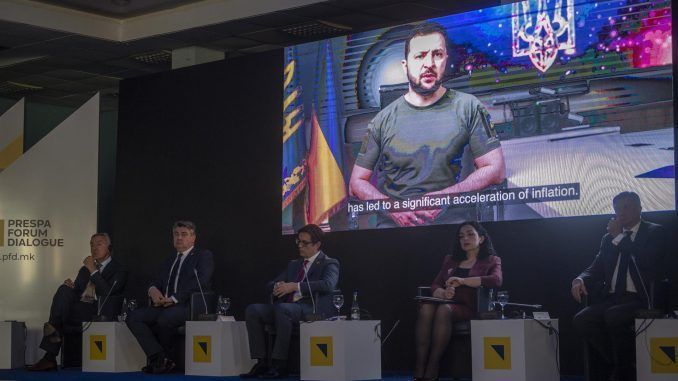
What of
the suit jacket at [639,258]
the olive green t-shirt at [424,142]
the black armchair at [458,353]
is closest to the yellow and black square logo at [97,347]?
the olive green t-shirt at [424,142]

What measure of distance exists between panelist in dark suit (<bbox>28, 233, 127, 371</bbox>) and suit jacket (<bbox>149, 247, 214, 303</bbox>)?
1.48 feet

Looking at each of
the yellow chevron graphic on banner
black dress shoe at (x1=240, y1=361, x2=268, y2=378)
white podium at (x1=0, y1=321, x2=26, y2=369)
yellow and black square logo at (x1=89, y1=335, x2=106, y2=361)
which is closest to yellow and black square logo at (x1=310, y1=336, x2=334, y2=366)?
black dress shoe at (x1=240, y1=361, x2=268, y2=378)

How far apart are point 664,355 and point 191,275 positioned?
11.4 ft

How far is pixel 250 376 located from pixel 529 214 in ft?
6.77

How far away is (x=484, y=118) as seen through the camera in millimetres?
6777

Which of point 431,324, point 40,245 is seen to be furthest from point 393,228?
point 40,245

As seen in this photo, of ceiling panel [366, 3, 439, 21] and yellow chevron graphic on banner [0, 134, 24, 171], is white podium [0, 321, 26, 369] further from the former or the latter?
ceiling panel [366, 3, 439, 21]

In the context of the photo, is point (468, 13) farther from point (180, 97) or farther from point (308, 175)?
point (180, 97)

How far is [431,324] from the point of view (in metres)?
6.00

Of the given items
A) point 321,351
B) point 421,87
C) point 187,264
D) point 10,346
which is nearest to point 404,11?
point 421,87

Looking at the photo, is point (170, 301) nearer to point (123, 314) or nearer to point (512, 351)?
point (123, 314)

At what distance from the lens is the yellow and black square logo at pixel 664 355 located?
16.9 feet

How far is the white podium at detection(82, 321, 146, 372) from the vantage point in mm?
7309

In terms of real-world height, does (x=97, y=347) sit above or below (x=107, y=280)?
below
